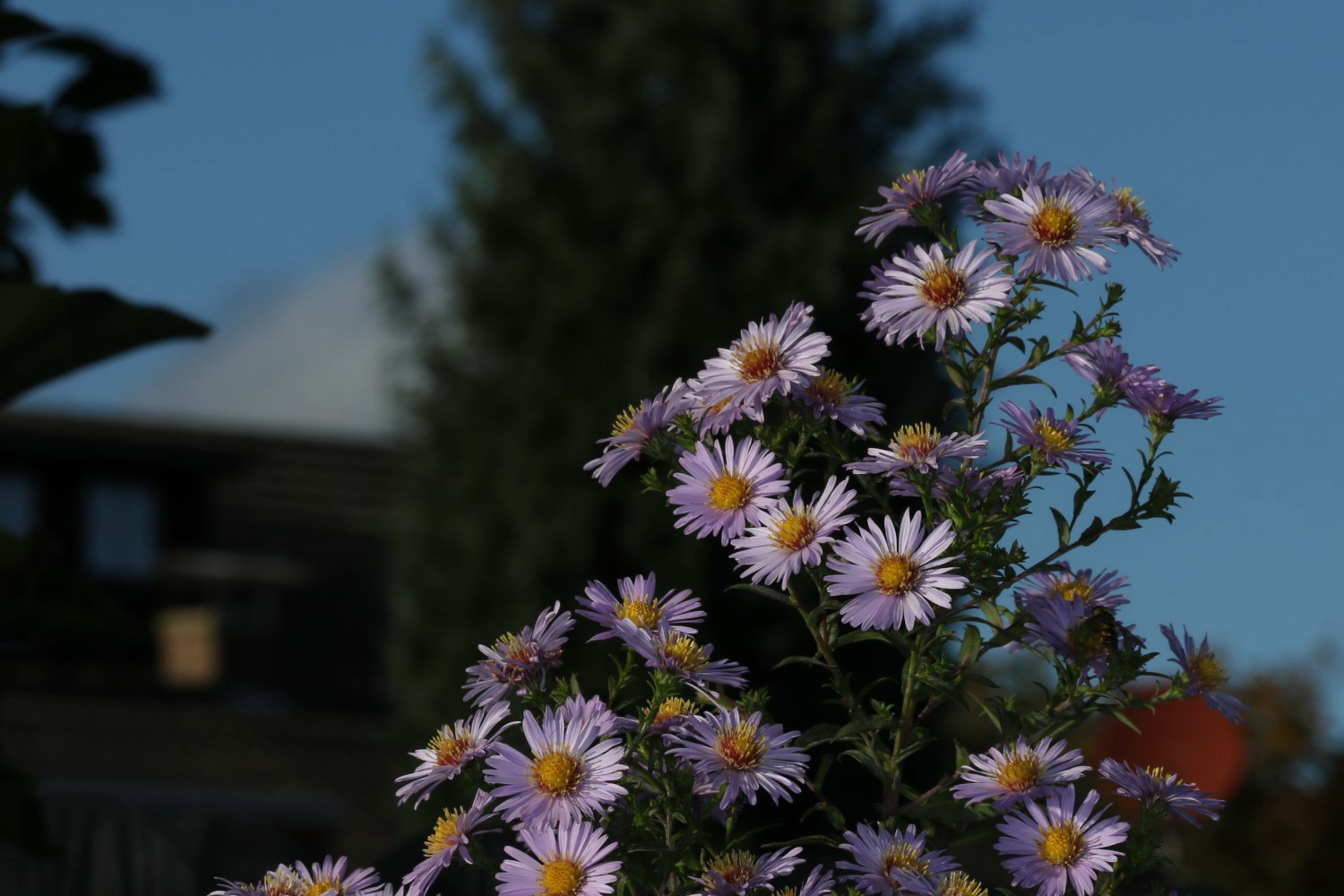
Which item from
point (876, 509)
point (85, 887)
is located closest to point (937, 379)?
point (876, 509)

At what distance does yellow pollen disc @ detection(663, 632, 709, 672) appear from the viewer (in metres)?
1.76

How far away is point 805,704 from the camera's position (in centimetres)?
644

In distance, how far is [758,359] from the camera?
183 centimetres

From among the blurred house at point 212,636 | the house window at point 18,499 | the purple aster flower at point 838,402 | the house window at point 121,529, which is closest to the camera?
the purple aster flower at point 838,402

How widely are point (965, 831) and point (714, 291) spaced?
10.9 metres

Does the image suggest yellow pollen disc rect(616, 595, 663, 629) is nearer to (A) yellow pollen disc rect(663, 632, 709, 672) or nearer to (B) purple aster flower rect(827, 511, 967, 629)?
(A) yellow pollen disc rect(663, 632, 709, 672)

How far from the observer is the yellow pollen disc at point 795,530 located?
172 cm

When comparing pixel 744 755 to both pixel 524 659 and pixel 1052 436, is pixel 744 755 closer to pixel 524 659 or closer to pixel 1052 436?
pixel 524 659

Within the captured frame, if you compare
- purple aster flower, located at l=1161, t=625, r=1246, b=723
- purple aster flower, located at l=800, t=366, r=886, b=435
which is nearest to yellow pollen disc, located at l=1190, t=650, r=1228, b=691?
purple aster flower, located at l=1161, t=625, r=1246, b=723

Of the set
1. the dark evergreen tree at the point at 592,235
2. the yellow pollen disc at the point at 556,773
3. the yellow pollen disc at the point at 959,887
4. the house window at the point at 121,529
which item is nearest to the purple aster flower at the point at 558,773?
the yellow pollen disc at the point at 556,773

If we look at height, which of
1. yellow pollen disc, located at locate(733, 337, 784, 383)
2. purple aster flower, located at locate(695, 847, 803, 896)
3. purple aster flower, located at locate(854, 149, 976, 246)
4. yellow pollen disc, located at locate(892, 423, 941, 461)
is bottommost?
purple aster flower, located at locate(695, 847, 803, 896)

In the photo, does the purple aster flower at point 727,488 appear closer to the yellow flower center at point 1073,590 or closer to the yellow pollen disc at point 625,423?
the yellow pollen disc at point 625,423

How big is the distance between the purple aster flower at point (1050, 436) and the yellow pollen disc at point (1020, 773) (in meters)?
0.34

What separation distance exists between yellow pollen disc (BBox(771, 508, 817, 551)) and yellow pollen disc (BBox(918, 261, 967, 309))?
29cm
